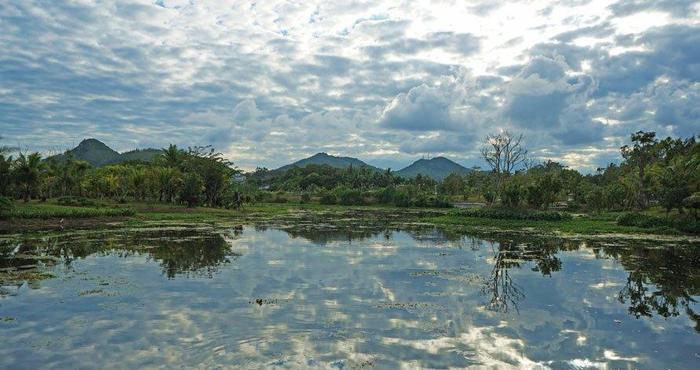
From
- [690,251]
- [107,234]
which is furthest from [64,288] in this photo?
[690,251]

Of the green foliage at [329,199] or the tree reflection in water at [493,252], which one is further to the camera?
the green foliage at [329,199]

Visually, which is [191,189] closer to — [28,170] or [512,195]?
[28,170]

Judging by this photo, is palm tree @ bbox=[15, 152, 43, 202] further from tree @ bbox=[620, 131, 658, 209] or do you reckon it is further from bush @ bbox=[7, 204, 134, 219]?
tree @ bbox=[620, 131, 658, 209]

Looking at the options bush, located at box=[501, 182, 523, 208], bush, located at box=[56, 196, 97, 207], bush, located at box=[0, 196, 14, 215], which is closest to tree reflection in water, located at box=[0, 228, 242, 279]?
bush, located at box=[0, 196, 14, 215]

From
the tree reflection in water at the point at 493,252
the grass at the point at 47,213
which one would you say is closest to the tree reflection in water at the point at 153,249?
the tree reflection in water at the point at 493,252

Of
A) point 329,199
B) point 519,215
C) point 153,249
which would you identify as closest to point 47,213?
point 153,249

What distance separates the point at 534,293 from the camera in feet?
60.7

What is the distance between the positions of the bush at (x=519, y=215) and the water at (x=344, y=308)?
72.0 feet

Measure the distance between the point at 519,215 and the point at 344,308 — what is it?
40903 millimetres

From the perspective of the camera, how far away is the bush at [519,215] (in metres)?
50.7

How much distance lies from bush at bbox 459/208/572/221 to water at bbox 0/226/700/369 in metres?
22.0

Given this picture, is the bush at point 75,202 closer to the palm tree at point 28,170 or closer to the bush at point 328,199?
the palm tree at point 28,170

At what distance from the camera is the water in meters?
11.7

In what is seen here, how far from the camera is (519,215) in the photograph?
52344 millimetres
